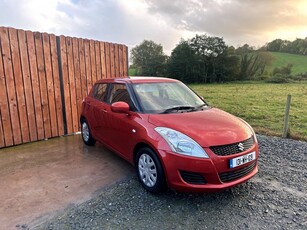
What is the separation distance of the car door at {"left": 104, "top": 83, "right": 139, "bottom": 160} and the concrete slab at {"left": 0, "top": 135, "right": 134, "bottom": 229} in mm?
445

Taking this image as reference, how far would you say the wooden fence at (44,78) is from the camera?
4.67 meters

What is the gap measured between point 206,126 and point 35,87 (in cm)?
422

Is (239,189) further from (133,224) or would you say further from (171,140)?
(133,224)

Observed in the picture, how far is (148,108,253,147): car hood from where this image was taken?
253 centimetres

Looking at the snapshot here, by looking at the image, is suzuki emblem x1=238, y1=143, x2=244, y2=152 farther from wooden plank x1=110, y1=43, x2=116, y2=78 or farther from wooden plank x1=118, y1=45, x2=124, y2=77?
wooden plank x1=118, y1=45, x2=124, y2=77

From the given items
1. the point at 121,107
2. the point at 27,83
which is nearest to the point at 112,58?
the point at 27,83

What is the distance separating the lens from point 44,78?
520 centimetres

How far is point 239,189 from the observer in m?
3.00

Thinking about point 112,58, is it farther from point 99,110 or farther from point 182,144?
point 182,144

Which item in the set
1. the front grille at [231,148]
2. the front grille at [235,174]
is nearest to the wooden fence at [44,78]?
the front grille at [231,148]

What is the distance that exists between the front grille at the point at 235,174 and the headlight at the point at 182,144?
1.15ft

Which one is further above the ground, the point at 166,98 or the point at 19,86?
the point at 19,86

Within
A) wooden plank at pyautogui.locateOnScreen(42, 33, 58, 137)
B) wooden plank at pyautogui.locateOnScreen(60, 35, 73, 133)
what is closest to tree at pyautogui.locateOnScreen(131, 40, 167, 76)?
wooden plank at pyautogui.locateOnScreen(60, 35, 73, 133)

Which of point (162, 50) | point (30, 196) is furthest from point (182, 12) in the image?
point (162, 50)
